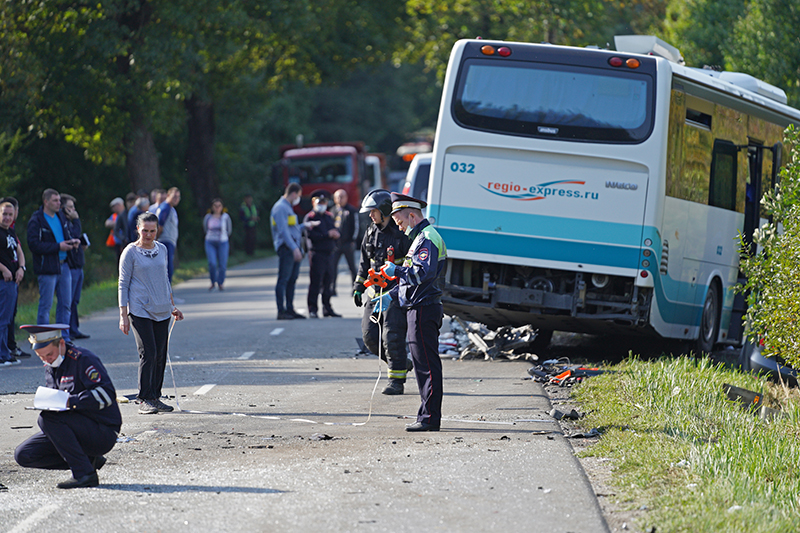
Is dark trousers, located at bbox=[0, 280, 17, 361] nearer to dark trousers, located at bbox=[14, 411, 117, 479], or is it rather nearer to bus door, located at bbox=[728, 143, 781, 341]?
dark trousers, located at bbox=[14, 411, 117, 479]

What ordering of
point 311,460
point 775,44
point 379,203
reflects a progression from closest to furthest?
point 311,460, point 379,203, point 775,44

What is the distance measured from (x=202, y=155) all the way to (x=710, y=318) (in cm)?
2435

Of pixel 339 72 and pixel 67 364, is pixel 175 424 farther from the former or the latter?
pixel 339 72

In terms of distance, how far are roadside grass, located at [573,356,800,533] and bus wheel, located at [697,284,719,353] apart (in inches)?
113

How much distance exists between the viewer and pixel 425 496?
6234 mm

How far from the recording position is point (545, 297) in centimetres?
1180

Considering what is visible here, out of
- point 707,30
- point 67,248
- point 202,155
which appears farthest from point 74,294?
point 202,155

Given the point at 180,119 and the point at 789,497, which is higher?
the point at 180,119

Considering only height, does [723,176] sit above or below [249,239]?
above

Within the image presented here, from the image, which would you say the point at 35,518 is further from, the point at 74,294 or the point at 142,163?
the point at 142,163

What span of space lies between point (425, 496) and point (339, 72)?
33529 mm

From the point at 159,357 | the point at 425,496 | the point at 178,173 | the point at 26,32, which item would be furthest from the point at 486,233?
the point at 178,173

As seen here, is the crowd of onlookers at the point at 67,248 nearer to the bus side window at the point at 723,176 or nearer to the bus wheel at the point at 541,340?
the bus wheel at the point at 541,340

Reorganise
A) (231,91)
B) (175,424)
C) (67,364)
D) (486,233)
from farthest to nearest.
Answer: (231,91) → (486,233) → (175,424) → (67,364)
